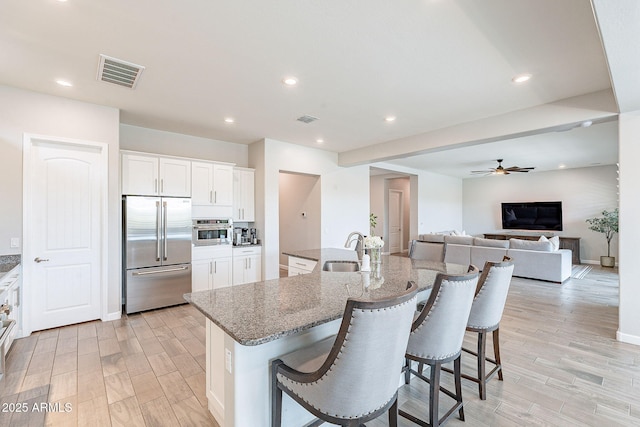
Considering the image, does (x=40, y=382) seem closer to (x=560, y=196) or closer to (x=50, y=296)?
(x=50, y=296)

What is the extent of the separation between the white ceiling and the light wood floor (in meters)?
2.81

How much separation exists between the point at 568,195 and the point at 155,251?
10953 millimetres

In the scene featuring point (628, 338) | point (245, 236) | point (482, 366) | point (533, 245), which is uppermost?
point (245, 236)

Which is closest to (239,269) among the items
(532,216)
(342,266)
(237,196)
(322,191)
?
(237,196)

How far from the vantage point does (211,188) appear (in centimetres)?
490

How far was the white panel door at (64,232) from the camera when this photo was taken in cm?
336

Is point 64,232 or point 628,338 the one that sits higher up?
point 64,232

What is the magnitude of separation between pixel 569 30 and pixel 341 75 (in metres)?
1.85

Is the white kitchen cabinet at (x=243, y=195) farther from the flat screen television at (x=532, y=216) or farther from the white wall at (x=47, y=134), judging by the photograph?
the flat screen television at (x=532, y=216)

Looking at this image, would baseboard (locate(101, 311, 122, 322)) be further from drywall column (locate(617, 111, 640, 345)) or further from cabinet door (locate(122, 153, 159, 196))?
drywall column (locate(617, 111, 640, 345))

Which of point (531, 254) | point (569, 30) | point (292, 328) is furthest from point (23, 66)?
point (531, 254)

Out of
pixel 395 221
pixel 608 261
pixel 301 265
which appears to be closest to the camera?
pixel 301 265

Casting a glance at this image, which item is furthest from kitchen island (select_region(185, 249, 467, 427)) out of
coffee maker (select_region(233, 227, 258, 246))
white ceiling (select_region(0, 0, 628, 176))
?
coffee maker (select_region(233, 227, 258, 246))

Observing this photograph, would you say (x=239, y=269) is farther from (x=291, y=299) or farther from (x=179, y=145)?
(x=291, y=299)
